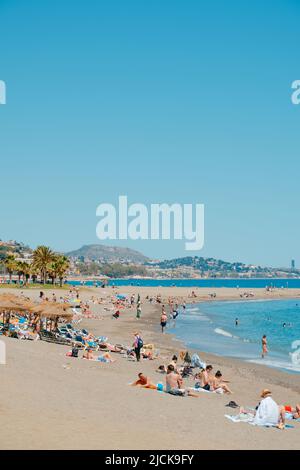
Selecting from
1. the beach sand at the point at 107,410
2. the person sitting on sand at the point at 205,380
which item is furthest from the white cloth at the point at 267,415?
the person sitting on sand at the point at 205,380

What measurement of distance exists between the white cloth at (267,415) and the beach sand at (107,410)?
1.05 feet

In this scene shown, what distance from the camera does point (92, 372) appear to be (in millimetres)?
17250

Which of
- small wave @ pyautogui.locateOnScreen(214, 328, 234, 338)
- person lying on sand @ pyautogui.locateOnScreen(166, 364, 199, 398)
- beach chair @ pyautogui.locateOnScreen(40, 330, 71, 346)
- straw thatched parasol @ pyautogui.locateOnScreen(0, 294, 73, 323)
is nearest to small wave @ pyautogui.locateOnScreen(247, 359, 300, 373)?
beach chair @ pyautogui.locateOnScreen(40, 330, 71, 346)

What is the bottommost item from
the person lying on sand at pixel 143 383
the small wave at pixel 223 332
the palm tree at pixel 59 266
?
the small wave at pixel 223 332

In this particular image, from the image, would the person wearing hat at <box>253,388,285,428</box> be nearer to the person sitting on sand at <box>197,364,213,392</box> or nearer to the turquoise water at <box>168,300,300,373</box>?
the person sitting on sand at <box>197,364,213,392</box>

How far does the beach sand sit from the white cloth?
32 centimetres

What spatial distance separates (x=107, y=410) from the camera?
39.2 ft

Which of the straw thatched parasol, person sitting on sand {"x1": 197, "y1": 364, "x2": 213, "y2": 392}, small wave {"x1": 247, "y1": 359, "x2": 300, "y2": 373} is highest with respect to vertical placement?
the straw thatched parasol

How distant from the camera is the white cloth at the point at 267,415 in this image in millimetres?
12383

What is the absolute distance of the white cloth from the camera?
12.4 meters

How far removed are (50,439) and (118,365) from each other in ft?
37.9

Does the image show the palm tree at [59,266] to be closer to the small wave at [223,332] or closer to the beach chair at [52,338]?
the small wave at [223,332]
